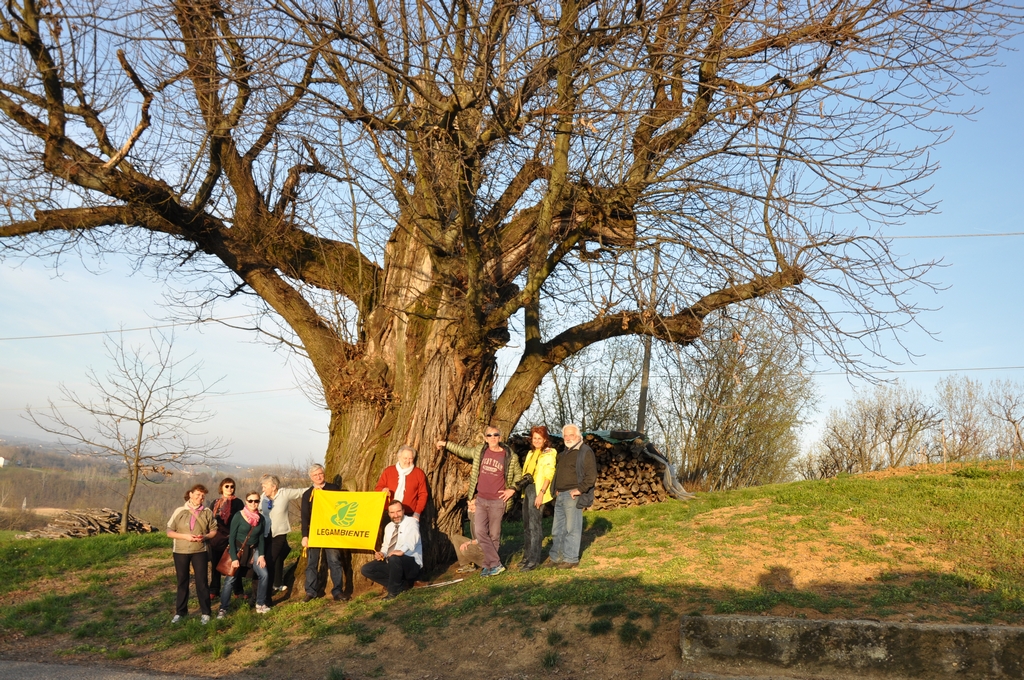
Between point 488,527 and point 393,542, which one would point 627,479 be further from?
point 393,542

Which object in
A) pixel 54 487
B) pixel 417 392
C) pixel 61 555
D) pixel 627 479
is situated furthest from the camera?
pixel 54 487

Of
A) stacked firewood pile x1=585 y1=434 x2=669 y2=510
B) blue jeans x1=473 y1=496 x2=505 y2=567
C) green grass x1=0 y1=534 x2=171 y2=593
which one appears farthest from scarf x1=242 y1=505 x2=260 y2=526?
stacked firewood pile x1=585 y1=434 x2=669 y2=510

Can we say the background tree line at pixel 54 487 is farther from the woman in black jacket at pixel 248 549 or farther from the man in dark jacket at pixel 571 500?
the man in dark jacket at pixel 571 500

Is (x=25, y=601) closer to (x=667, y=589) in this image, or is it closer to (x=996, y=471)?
(x=667, y=589)

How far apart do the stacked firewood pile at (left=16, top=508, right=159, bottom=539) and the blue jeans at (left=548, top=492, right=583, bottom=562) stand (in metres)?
10.2

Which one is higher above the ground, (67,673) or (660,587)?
(660,587)

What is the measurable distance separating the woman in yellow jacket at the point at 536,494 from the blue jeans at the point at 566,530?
189 millimetres

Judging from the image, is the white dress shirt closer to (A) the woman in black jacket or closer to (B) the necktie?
(B) the necktie

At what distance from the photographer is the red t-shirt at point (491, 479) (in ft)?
29.8

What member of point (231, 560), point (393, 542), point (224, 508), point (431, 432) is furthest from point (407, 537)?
point (224, 508)

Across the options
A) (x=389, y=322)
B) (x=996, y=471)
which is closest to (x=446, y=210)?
(x=389, y=322)

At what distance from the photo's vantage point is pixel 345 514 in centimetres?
909

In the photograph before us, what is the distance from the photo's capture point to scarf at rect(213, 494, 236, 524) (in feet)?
30.4

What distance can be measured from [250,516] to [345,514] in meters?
1.10
